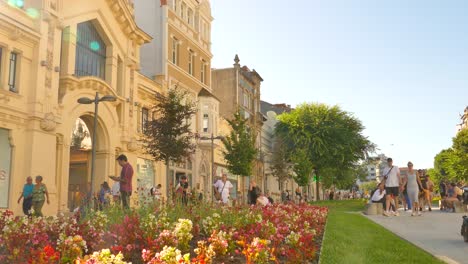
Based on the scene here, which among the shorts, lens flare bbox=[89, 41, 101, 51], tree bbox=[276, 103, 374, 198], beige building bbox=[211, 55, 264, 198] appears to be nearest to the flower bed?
the shorts

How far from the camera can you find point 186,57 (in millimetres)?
35531

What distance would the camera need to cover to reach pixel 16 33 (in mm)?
18734

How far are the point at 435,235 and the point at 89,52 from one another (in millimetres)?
19751

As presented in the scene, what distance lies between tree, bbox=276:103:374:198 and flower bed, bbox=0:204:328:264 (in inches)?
1648

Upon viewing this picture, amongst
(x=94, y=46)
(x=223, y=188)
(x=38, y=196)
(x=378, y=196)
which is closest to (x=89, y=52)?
(x=94, y=46)

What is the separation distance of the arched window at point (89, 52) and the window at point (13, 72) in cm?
414

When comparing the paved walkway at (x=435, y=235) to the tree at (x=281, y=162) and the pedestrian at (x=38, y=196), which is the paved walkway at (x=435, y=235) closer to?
the pedestrian at (x=38, y=196)

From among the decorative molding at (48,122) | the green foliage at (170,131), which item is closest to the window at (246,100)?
the green foliage at (170,131)

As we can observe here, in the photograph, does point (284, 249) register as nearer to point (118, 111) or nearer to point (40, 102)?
point (40, 102)

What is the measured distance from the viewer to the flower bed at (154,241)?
16.0ft

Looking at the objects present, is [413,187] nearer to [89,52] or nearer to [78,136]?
[78,136]

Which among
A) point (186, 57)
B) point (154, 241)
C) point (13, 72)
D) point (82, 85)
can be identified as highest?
point (186, 57)

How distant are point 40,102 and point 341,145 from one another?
116 ft

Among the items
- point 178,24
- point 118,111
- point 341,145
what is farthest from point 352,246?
point 341,145
